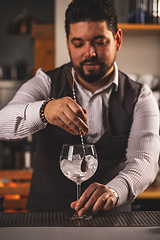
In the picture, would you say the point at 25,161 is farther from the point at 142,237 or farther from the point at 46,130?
the point at 142,237

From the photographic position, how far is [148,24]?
2268mm

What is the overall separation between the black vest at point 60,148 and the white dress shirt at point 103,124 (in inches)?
1.5

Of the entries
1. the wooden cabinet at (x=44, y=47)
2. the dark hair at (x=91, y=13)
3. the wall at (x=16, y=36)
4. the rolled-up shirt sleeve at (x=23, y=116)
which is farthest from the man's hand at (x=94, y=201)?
the wall at (x=16, y=36)

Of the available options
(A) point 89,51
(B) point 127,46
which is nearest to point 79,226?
(A) point 89,51

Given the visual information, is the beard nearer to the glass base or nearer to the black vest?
the black vest

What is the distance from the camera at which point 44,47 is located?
2.62 meters

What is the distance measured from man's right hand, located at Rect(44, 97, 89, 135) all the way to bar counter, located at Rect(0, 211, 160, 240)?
0.87 ft

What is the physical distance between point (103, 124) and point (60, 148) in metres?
0.23

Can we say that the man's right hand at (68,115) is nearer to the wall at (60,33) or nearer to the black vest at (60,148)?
the black vest at (60,148)

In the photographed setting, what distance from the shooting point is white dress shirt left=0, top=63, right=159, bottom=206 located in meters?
1.10

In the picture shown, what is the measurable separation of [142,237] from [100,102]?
0.80m

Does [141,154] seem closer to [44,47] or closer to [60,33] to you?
[60,33]

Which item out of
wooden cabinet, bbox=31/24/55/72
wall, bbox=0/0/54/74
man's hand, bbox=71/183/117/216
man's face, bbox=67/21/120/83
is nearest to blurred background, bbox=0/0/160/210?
wooden cabinet, bbox=31/24/55/72

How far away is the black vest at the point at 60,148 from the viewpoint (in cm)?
138
